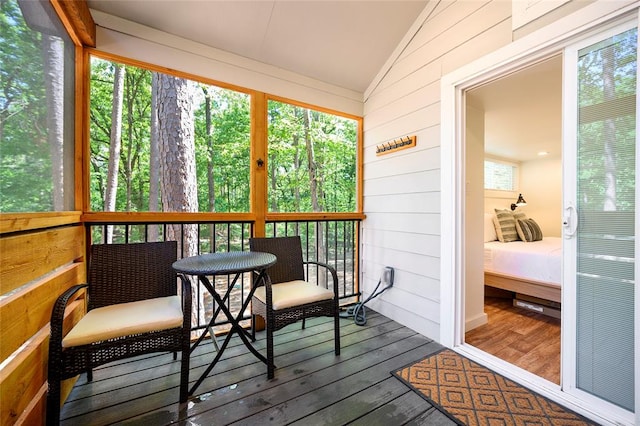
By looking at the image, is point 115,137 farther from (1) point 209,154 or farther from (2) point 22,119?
(2) point 22,119

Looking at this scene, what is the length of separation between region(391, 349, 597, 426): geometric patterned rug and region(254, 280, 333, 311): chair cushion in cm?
72

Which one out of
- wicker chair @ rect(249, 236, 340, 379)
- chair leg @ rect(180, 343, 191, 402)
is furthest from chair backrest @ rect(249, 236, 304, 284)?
chair leg @ rect(180, 343, 191, 402)

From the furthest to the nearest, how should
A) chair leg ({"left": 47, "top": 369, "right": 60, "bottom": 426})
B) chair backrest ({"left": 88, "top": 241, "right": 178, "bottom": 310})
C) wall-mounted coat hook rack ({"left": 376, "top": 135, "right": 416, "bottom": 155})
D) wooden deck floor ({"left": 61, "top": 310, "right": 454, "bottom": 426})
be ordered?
wall-mounted coat hook rack ({"left": 376, "top": 135, "right": 416, "bottom": 155}), chair backrest ({"left": 88, "top": 241, "right": 178, "bottom": 310}), wooden deck floor ({"left": 61, "top": 310, "right": 454, "bottom": 426}), chair leg ({"left": 47, "top": 369, "right": 60, "bottom": 426})

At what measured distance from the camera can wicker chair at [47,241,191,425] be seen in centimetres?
126

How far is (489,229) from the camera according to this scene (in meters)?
3.86

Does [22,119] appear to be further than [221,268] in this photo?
No

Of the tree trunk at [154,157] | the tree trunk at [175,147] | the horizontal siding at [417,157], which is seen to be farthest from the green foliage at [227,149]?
the horizontal siding at [417,157]

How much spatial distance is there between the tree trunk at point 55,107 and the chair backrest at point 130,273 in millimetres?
406

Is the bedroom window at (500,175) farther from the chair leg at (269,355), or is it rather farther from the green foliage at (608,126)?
the chair leg at (269,355)

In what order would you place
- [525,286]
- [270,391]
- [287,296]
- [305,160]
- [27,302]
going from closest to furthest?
[27,302], [270,391], [287,296], [525,286], [305,160]

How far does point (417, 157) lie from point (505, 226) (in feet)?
8.17

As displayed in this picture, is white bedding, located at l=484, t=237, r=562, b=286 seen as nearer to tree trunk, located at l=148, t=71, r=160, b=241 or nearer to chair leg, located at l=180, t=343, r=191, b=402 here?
chair leg, located at l=180, t=343, r=191, b=402

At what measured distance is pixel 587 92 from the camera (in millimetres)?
A: 1483

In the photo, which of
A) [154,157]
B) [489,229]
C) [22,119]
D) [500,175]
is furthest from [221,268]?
[500,175]
